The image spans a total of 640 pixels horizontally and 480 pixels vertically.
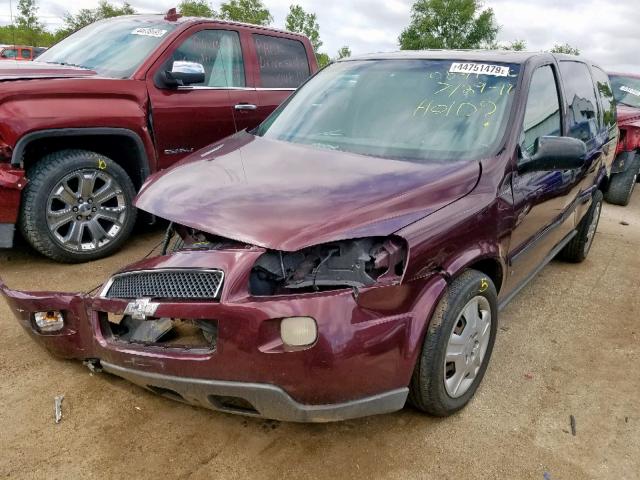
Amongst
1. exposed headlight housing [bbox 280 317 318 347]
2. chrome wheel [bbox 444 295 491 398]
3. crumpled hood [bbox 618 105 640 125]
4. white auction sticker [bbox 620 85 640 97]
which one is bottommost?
chrome wheel [bbox 444 295 491 398]

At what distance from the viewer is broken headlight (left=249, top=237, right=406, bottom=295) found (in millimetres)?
2145

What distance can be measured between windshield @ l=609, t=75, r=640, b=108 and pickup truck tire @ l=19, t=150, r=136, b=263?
8017 millimetres

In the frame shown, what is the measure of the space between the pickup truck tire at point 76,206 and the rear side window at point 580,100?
326cm

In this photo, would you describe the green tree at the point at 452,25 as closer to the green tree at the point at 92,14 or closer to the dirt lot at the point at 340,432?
the green tree at the point at 92,14

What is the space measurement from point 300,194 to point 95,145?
2.65 meters

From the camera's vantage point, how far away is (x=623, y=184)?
7.72m

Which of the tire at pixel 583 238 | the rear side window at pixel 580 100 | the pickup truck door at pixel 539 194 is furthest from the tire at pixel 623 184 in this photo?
the pickup truck door at pixel 539 194

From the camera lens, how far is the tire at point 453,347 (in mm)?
2344

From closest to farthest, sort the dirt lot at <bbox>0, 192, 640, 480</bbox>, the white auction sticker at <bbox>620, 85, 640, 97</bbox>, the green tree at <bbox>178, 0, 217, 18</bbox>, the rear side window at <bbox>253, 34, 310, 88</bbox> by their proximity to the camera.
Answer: the dirt lot at <bbox>0, 192, 640, 480</bbox> < the rear side window at <bbox>253, 34, 310, 88</bbox> < the white auction sticker at <bbox>620, 85, 640, 97</bbox> < the green tree at <bbox>178, 0, 217, 18</bbox>

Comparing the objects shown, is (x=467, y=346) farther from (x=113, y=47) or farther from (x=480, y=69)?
(x=113, y=47)

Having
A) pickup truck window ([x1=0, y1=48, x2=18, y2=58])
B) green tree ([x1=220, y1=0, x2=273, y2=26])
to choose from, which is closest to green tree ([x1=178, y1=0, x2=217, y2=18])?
green tree ([x1=220, y1=0, x2=273, y2=26])

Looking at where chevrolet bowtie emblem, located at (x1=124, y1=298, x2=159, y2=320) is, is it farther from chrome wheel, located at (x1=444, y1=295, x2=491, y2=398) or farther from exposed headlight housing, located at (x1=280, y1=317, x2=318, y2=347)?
chrome wheel, located at (x1=444, y1=295, x2=491, y2=398)

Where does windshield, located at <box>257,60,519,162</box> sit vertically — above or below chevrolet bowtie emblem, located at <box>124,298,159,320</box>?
above

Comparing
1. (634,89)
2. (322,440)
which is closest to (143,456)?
(322,440)
